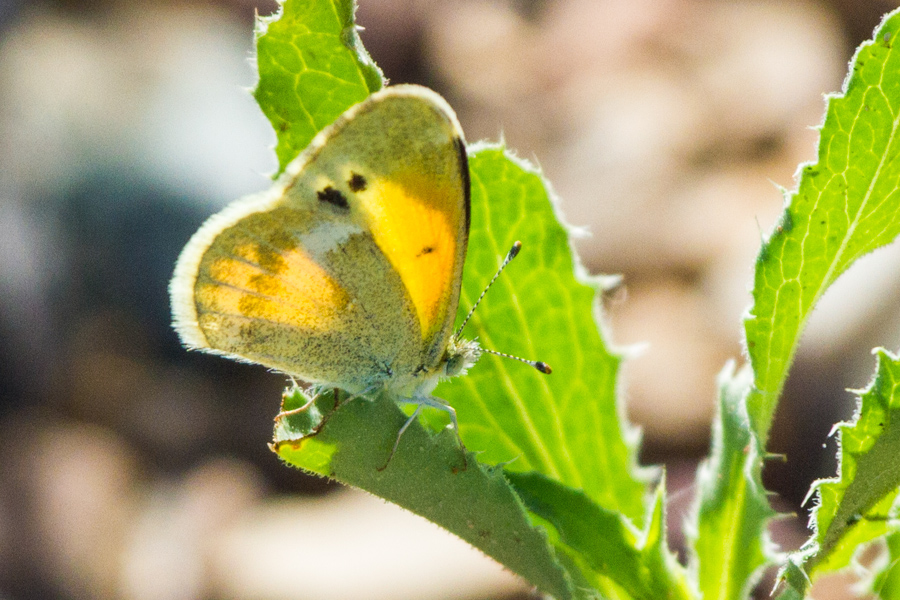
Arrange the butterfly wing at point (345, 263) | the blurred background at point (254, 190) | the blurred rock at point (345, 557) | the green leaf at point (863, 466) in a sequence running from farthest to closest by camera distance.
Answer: the blurred background at point (254, 190)
the blurred rock at point (345, 557)
the butterfly wing at point (345, 263)
the green leaf at point (863, 466)

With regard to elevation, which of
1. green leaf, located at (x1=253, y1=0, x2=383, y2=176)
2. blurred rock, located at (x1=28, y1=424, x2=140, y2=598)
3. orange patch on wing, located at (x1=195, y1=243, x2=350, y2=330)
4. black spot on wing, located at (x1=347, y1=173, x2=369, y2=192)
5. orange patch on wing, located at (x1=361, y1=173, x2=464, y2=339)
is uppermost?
green leaf, located at (x1=253, y1=0, x2=383, y2=176)

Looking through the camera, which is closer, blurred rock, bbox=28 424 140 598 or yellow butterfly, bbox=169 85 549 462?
yellow butterfly, bbox=169 85 549 462

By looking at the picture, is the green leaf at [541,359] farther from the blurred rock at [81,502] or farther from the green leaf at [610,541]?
the blurred rock at [81,502]

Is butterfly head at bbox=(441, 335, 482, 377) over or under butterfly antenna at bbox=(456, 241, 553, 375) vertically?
under

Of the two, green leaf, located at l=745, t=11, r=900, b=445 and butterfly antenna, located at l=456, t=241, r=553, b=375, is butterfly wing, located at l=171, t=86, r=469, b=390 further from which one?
green leaf, located at l=745, t=11, r=900, b=445

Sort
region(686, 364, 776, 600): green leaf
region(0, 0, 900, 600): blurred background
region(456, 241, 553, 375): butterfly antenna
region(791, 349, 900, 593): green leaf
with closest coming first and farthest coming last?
region(791, 349, 900, 593): green leaf
region(686, 364, 776, 600): green leaf
region(456, 241, 553, 375): butterfly antenna
region(0, 0, 900, 600): blurred background

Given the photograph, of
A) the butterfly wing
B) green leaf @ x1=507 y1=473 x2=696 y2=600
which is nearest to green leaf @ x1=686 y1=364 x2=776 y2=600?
green leaf @ x1=507 y1=473 x2=696 y2=600

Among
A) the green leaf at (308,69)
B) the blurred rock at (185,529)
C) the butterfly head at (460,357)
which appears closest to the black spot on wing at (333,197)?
the green leaf at (308,69)

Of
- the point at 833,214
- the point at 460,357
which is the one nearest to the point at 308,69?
the point at 460,357

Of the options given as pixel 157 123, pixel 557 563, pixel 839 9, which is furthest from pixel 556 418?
pixel 839 9
